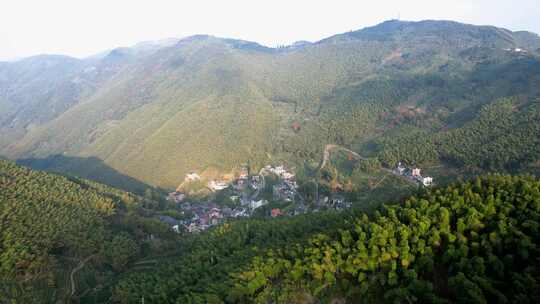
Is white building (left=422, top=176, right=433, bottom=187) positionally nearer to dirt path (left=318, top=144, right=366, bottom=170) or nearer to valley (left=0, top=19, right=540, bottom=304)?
valley (left=0, top=19, right=540, bottom=304)

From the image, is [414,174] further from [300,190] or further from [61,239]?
[61,239]

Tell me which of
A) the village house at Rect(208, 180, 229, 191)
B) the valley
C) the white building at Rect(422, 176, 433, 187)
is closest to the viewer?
the valley

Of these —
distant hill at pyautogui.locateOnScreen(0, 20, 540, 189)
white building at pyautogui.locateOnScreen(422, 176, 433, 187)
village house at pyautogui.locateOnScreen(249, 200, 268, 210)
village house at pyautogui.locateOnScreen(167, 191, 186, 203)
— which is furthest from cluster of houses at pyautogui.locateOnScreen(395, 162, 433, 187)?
village house at pyautogui.locateOnScreen(167, 191, 186, 203)

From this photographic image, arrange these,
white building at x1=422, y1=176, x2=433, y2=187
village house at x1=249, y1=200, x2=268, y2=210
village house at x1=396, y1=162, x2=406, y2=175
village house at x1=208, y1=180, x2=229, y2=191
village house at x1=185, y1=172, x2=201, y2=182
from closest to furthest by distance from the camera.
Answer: white building at x1=422, y1=176, x2=433, y2=187, village house at x1=396, y1=162, x2=406, y2=175, village house at x1=249, y1=200, x2=268, y2=210, village house at x1=208, y1=180, x2=229, y2=191, village house at x1=185, y1=172, x2=201, y2=182

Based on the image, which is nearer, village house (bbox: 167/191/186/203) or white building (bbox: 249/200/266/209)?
white building (bbox: 249/200/266/209)

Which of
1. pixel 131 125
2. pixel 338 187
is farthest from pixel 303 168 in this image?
pixel 131 125

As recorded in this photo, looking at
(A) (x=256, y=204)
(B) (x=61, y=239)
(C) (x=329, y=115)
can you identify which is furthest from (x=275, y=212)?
(C) (x=329, y=115)
